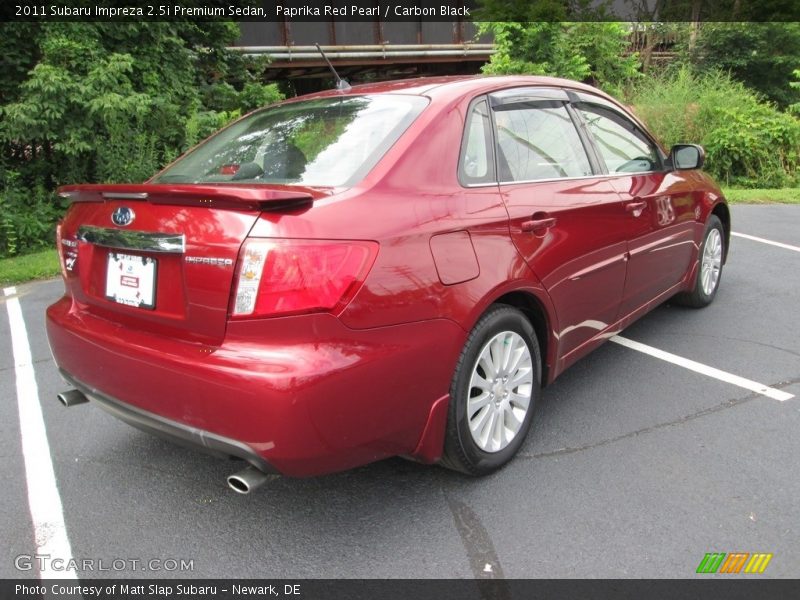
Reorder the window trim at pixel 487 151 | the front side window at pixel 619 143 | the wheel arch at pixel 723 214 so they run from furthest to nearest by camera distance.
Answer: the wheel arch at pixel 723 214
the front side window at pixel 619 143
the window trim at pixel 487 151

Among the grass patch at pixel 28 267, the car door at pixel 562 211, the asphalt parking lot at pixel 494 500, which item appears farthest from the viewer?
the grass patch at pixel 28 267

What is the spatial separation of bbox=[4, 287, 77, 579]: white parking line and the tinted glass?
6.86 feet

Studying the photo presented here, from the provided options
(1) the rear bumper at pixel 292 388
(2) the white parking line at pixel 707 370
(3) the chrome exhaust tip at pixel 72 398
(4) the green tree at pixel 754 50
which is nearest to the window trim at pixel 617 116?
(2) the white parking line at pixel 707 370

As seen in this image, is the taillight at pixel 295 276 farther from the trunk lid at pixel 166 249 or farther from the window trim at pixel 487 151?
the window trim at pixel 487 151

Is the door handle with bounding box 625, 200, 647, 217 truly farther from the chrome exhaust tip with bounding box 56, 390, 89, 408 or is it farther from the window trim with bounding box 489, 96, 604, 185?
the chrome exhaust tip with bounding box 56, 390, 89, 408

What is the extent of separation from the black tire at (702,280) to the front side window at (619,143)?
911 mm

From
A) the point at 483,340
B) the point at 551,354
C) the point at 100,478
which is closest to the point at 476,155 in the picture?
the point at 483,340

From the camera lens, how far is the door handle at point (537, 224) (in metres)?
2.74

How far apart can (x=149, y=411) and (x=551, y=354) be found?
178 centimetres

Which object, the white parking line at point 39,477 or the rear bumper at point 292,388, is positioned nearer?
the rear bumper at point 292,388

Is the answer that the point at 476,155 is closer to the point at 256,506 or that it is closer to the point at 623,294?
the point at 623,294

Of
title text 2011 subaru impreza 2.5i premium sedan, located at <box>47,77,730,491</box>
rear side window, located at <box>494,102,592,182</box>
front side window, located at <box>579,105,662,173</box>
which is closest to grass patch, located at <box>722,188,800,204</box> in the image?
front side window, located at <box>579,105,662,173</box>

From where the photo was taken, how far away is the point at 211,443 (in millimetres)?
2129

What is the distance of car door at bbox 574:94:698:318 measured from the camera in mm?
3582
